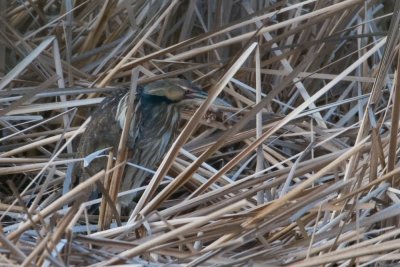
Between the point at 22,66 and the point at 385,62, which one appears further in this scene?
the point at 22,66

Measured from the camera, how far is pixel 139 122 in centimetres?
325

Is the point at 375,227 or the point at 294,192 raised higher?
the point at 294,192

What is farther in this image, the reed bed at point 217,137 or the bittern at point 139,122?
the bittern at point 139,122

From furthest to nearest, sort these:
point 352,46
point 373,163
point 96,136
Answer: point 352,46, point 96,136, point 373,163

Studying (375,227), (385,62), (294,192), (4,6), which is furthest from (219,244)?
(4,6)

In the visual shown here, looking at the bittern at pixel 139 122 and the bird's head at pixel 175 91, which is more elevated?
the bird's head at pixel 175 91

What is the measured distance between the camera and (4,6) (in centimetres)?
341

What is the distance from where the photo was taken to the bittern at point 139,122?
3133 mm

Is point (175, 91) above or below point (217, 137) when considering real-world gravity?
above

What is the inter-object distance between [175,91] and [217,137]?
0.68 ft

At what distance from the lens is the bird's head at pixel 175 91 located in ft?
10.2

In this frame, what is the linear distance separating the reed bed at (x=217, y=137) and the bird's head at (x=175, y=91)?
8 centimetres

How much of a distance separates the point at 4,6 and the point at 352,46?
1150mm

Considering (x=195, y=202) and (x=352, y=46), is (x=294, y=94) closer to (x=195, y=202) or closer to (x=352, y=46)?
(x=352, y=46)
